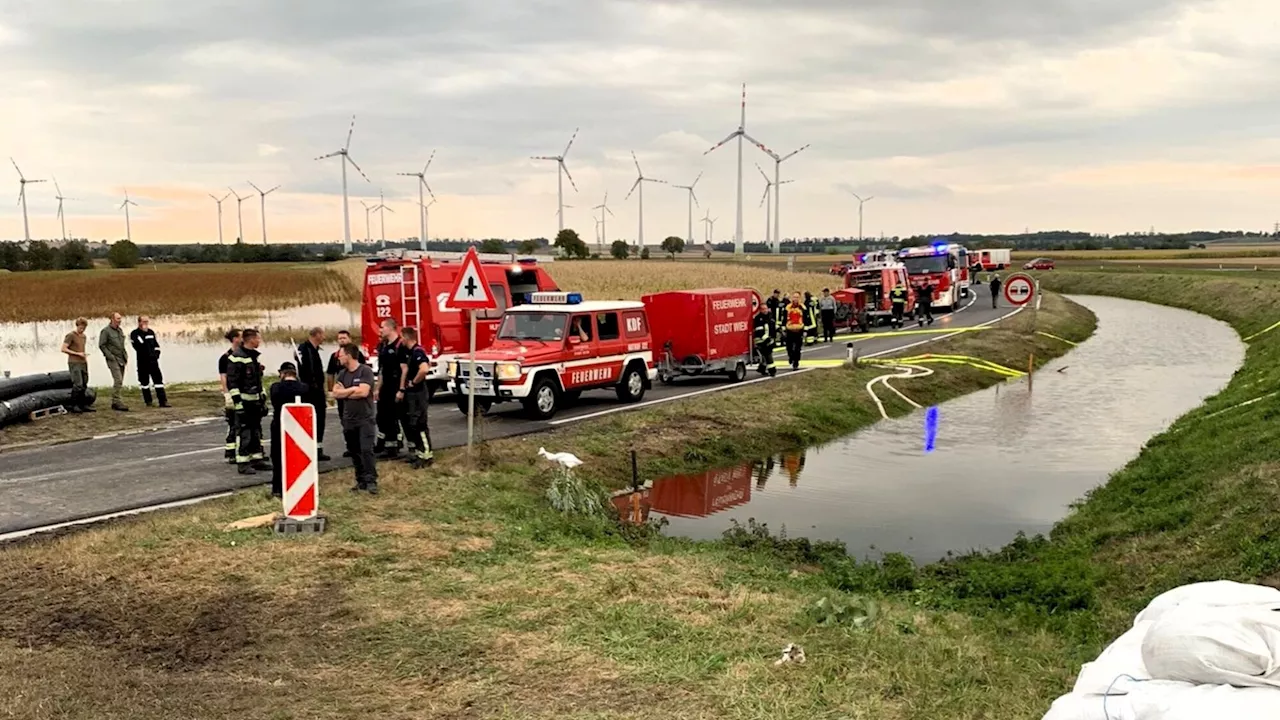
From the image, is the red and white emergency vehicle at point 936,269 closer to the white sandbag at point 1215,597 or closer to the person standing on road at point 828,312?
the person standing on road at point 828,312

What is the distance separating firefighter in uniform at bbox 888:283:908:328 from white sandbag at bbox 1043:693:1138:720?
31.6m

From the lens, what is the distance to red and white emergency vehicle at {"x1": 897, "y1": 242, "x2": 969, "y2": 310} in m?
40.4

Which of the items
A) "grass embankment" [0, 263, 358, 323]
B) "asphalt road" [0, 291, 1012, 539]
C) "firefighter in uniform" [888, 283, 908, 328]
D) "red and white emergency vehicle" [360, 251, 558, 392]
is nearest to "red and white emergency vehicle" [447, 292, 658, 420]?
"asphalt road" [0, 291, 1012, 539]

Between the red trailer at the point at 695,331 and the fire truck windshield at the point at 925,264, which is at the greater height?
the fire truck windshield at the point at 925,264

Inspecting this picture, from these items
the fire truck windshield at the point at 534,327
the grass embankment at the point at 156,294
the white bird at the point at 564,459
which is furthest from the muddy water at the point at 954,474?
the grass embankment at the point at 156,294

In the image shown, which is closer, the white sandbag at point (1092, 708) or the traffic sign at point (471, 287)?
the white sandbag at point (1092, 708)

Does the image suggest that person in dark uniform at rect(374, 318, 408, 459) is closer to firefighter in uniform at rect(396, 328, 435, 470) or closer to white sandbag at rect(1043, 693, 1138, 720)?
firefighter in uniform at rect(396, 328, 435, 470)

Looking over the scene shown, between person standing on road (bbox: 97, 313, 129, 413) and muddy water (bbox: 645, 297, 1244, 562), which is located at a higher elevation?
person standing on road (bbox: 97, 313, 129, 413)

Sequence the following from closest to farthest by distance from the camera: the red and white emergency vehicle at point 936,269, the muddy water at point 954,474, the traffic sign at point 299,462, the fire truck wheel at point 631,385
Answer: the traffic sign at point 299,462 → the muddy water at point 954,474 → the fire truck wheel at point 631,385 → the red and white emergency vehicle at point 936,269

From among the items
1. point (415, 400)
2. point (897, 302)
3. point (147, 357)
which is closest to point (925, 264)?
point (897, 302)

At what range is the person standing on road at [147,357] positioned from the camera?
53.8ft

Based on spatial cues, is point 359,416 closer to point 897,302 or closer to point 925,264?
point 897,302

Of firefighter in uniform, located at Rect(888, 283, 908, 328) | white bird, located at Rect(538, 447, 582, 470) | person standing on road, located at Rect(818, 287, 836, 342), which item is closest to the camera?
white bird, located at Rect(538, 447, 582, 470)

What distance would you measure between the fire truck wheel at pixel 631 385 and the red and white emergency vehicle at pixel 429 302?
2.52 metres
